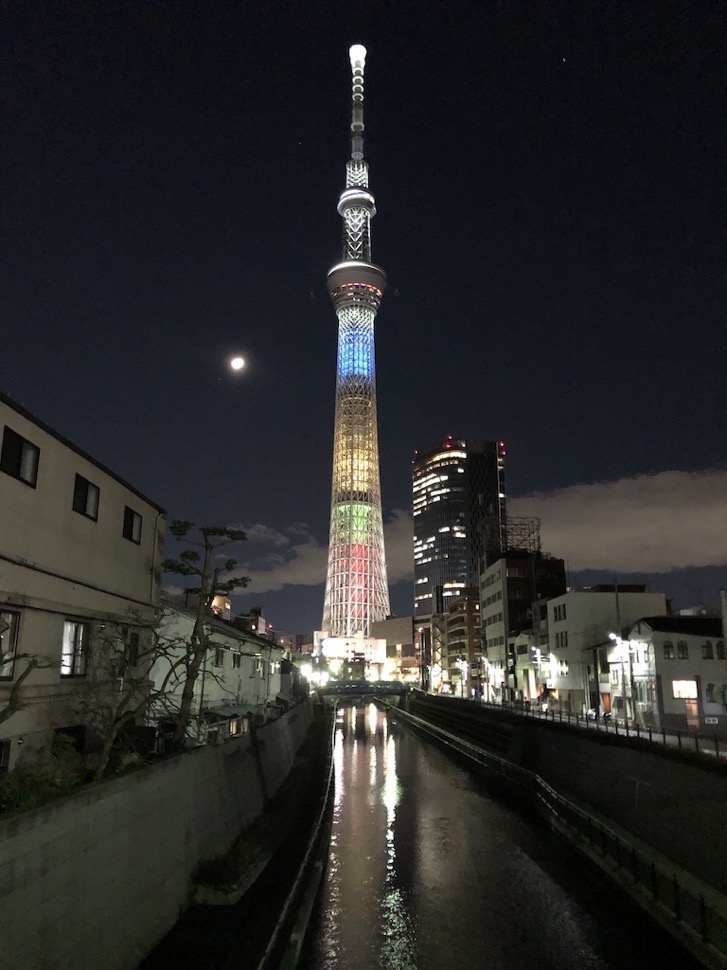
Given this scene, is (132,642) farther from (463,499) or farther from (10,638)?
(463,499)

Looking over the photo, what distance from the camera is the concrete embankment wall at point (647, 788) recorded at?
1506 centimetres

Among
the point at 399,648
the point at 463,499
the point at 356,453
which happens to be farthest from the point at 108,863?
the point at 463,499

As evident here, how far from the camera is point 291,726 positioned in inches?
1395

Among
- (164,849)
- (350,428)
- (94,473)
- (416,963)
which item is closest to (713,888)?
(416,963)

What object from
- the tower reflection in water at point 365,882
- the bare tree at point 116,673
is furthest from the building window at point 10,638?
the tower reflection in water at point 365,882

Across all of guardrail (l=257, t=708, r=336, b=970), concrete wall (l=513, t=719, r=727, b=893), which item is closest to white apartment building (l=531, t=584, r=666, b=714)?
concrete wall (l=513, t=719, r=727, b=893)

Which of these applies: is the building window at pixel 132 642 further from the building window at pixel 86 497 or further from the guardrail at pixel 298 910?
the guardrail at pixel 298 910

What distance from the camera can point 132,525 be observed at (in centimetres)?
1973

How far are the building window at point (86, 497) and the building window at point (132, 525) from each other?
2.03 metres

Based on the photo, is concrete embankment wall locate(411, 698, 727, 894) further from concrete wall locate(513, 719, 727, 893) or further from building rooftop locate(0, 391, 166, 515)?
building rooftop locate(0, 391, 166, 515)

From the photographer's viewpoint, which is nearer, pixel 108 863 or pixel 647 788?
pixel 108 863

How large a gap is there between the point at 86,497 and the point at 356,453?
98685 millimetres

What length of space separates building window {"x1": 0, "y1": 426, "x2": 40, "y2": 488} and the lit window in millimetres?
31969

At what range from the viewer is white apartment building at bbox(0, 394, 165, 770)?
13273mm
